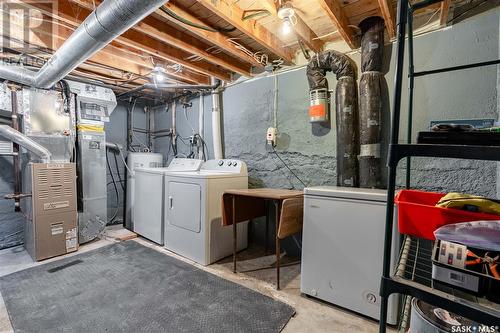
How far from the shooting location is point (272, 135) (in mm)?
2887

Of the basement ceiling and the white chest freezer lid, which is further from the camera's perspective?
the basement ceiling

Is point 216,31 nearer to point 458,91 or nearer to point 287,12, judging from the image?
point 287,12

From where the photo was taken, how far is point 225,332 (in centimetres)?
159

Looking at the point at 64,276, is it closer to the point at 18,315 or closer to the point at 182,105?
the point at 18,315

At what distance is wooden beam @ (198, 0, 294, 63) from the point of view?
5.88 feet

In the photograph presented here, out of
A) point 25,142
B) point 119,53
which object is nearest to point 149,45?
point 119,53

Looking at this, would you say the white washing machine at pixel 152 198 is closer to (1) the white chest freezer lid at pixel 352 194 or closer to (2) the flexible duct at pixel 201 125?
(2) the flexible duct at pixel 201 125

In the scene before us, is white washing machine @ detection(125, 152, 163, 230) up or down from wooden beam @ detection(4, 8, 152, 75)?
down

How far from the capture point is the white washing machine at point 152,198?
3.12 m

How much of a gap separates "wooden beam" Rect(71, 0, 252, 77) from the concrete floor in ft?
7.57

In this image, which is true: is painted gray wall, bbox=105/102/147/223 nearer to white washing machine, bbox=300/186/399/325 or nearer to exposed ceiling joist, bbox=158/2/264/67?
exposed ceiling joist, bbox=158/2/264/67

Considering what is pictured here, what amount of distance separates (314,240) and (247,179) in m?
1.35

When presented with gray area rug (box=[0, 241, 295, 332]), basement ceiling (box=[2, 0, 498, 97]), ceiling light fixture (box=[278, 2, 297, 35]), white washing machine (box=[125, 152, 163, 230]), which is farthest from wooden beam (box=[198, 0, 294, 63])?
white washing machine (box=[125, 152, 163, 230])

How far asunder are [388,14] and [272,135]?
61.1 inches
